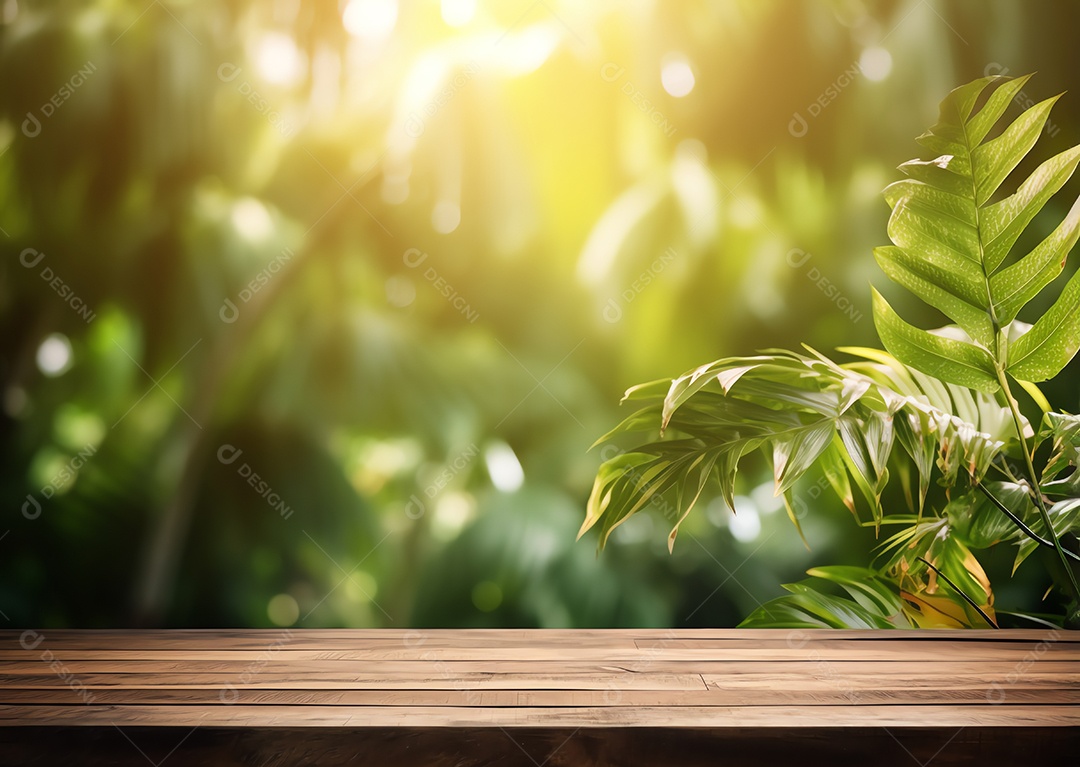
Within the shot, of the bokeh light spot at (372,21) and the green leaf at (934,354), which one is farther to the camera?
the bokeh light spot at (372,21)

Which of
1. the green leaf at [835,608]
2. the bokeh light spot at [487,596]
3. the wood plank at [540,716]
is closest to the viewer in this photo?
the wood plank at [540,716]

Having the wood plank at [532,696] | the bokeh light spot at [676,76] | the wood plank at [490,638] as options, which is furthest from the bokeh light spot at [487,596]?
the bokeh light spot at [676,76]

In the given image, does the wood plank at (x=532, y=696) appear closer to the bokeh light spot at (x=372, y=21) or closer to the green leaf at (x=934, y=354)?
the green leaf at (x=934, y=354)

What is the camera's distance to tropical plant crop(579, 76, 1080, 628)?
3.56ft

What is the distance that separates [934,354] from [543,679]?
2.49ft

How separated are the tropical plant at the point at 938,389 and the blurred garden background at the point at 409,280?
331mm

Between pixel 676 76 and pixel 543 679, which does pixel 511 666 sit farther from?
pixel 676 76

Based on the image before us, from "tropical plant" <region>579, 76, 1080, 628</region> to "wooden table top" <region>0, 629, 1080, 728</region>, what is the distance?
7.9 inches

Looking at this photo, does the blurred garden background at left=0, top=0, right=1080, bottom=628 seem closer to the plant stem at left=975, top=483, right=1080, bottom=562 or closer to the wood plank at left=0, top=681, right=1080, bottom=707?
the plant stem at left=975, top=483, right=1080, bottom=562

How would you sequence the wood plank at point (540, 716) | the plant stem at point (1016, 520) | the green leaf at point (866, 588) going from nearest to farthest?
the wood plank at point (540, 716)
the plant stem at point (1016, 520)
the green leaf at point (866, 588)

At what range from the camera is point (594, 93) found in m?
1.64

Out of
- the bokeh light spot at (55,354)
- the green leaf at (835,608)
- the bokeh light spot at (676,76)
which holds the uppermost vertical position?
the bokeh light spot at (55,354)

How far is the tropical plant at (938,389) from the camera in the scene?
3.56 feet

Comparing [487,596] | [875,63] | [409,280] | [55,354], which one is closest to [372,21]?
→ [409,280]
